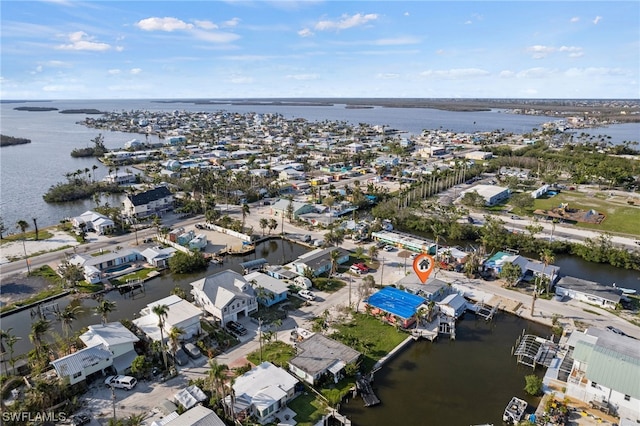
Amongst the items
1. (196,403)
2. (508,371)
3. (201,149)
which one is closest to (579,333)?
(508,371)

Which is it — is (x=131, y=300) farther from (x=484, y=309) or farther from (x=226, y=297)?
(x=484, y=309)

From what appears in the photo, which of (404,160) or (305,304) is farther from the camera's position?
(404,160)

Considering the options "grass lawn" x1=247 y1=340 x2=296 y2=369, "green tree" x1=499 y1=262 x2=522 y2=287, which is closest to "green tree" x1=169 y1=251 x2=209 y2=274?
"grass lawn" x1=247 y1=340 x2=296 y2=369

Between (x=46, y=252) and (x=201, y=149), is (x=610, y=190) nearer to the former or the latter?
(x=46, y=252)

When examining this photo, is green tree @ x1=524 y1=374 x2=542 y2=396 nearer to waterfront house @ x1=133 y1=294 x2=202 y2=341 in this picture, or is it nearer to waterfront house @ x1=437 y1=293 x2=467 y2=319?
waterfront house @ x1=437 y1=293 x2=467 y2=319

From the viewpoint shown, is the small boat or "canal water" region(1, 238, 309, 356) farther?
"canal water" region(1, 238, 309, 356)

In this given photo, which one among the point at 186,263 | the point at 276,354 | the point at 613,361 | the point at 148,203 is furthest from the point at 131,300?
the point at 613,361

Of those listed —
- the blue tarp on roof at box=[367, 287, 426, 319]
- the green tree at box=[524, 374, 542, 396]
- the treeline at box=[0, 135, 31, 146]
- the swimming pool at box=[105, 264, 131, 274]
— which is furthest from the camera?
the treeline at box=[0, 135, 31, 146]
